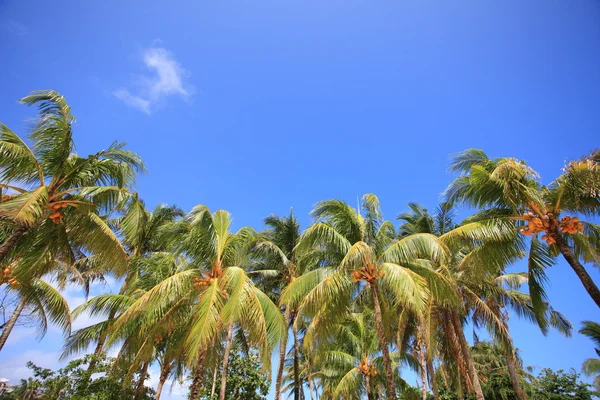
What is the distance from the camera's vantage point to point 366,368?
67.3ft

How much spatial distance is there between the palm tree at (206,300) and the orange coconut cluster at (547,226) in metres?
7.63

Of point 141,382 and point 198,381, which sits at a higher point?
point 141,382

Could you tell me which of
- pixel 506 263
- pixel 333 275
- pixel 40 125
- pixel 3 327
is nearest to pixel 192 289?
pixel 333 275

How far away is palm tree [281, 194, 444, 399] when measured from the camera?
10938 mm

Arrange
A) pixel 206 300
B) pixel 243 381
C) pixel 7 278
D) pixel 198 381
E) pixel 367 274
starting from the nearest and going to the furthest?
pixel 206 300
pixel 198 381
pixel 7 278
pixel 367 274
pixel 243 381

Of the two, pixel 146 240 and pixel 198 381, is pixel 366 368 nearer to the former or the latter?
pixel 198 381

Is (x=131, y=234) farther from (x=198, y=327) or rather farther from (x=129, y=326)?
(x=198, y=327)

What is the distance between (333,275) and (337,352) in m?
11.4

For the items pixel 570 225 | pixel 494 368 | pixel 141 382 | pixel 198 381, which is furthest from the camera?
pixel 494 368

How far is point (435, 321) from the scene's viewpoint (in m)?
16.0

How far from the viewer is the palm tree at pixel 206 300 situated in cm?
934

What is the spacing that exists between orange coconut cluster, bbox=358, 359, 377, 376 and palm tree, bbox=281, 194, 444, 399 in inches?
316

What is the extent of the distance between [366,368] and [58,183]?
1834cm

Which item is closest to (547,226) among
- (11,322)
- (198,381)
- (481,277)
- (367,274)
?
(481,277)
